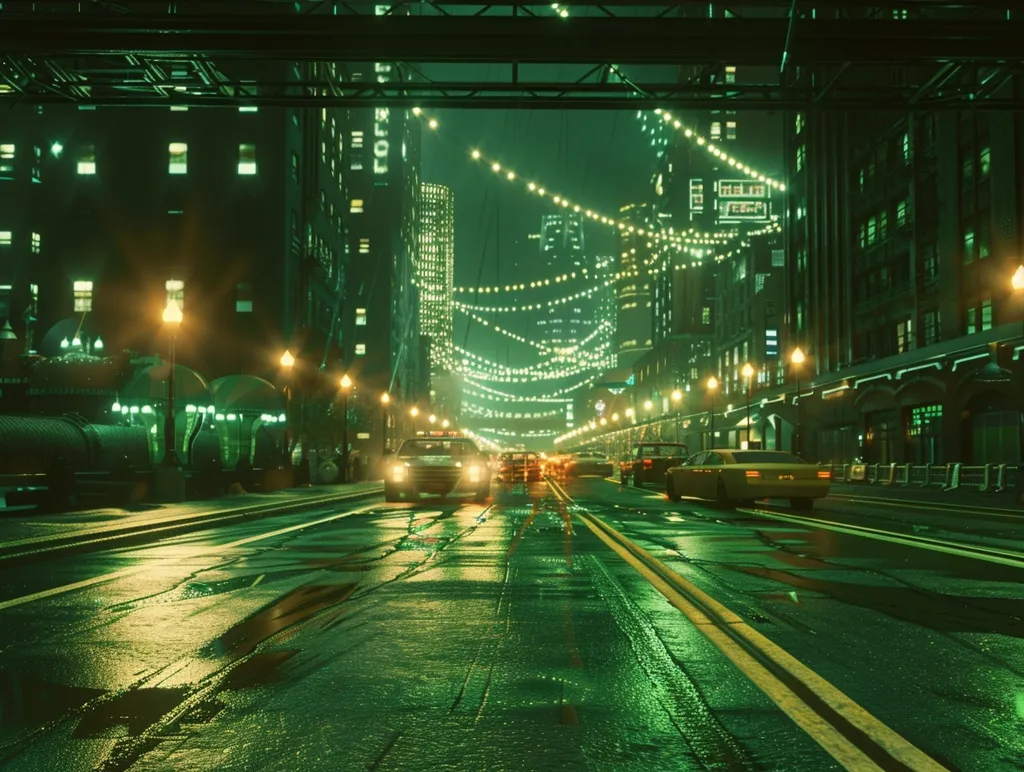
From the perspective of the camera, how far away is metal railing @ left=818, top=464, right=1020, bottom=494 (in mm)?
34844

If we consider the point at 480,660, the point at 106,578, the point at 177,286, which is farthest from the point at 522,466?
the point at 480,660

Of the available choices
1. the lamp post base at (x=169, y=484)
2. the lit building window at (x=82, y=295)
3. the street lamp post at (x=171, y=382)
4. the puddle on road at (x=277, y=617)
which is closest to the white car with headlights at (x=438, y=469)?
the lamp post base at (x=169, y=484)

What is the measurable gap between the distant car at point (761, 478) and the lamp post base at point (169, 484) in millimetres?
13039

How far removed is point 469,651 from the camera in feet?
22.9

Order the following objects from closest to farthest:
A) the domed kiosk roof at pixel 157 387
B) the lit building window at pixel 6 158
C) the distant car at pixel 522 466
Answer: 1. the domed kiosk roof at pixel 157 387
2. the distant car at pixel 522 466
3. the lit building window at pixel 6 158

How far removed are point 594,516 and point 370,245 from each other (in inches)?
3941

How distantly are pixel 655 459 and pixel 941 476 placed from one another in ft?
36.5

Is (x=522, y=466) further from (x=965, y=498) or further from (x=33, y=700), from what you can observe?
(x=33, y=700)

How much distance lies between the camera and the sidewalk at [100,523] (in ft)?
46.3

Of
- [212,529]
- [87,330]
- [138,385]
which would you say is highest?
[87,330]

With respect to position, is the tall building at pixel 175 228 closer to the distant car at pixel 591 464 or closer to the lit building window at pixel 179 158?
the lit building window at pixel 179 158

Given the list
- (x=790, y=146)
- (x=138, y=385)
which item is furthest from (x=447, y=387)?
(x=138, y=385)

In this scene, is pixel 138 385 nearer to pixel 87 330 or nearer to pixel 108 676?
pixel 87 330

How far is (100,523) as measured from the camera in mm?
17953
